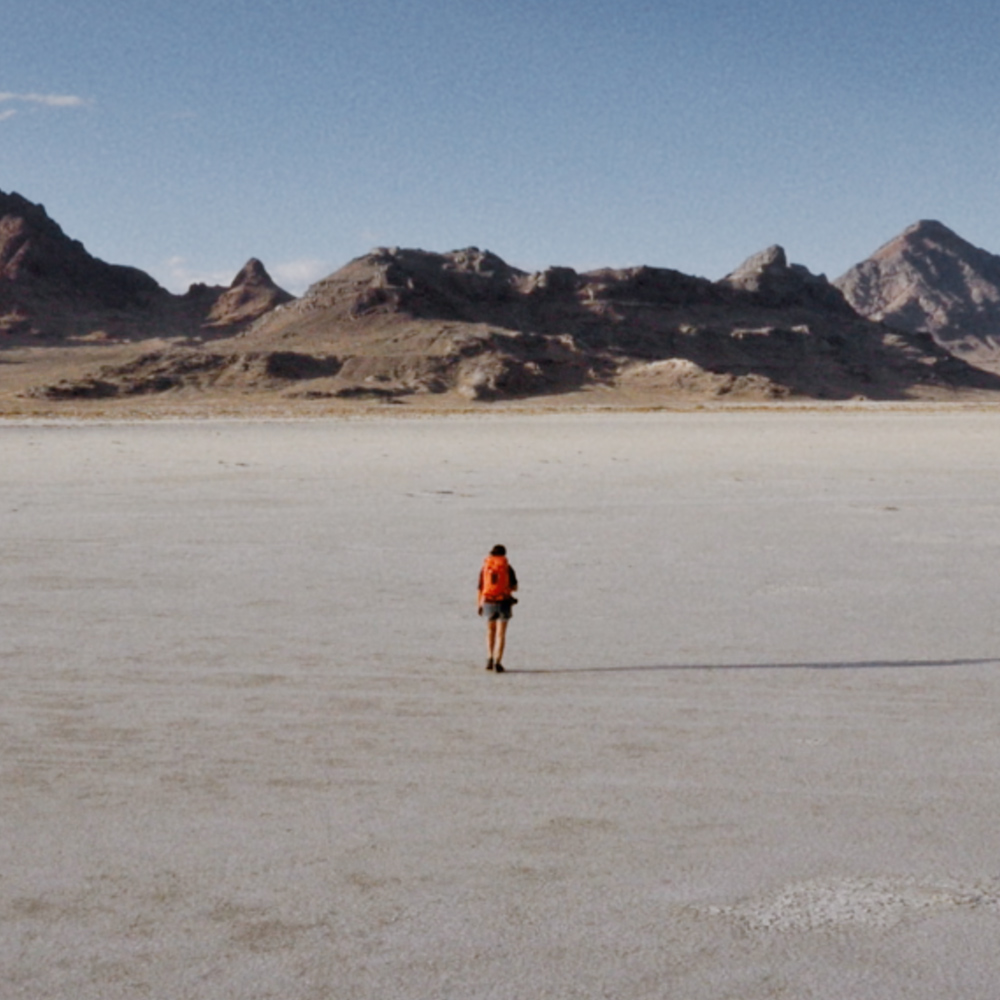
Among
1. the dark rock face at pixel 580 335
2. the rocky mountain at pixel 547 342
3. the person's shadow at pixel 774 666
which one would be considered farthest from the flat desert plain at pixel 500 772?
the dark rock face at pixel 580 335

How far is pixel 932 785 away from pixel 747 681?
6.70 feet

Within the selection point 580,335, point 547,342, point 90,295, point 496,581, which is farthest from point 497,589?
point 90,295

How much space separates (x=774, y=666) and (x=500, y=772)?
2821 millimetres

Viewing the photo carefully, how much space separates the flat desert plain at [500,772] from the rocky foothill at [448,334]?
93.1 m

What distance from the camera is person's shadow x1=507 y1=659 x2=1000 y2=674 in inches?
311

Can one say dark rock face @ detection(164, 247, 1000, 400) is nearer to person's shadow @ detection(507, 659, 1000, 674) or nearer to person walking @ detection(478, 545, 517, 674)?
person's shadow @ detection(507, 659, 1000, 674)

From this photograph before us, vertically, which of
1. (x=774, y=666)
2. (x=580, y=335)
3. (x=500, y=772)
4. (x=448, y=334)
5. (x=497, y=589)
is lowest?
(x=500, y=772)

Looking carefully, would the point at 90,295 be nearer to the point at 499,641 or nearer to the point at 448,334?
the point at 448,334

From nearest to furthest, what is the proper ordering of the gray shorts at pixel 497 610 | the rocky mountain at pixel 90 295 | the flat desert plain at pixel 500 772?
the flat desert plain at pixel 500 772 → the gray shorts at pixel 497 610 → the rocky mountain at pixel 90 295

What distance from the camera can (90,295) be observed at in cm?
18775

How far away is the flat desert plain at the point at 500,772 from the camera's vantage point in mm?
4062

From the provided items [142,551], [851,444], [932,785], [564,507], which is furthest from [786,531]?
[851,444]

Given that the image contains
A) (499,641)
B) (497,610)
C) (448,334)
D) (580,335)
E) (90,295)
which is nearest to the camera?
(497,610)

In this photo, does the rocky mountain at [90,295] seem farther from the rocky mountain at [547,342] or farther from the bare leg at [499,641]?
the bare leg at [499,641]
